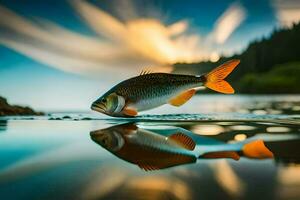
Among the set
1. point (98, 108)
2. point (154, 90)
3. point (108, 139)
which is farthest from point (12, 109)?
point (108, 139)

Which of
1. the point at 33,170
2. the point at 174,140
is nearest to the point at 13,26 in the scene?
the point at 174,140

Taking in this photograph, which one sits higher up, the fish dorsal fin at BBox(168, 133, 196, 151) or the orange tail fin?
the orange tail fin

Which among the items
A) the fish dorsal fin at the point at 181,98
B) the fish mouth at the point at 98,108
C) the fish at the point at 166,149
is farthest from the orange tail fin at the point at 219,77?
the fish mouth at the point at 98,108

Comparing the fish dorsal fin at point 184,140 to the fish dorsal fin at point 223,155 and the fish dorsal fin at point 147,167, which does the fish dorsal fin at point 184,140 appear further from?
the fish dorsal fin at point 147,167

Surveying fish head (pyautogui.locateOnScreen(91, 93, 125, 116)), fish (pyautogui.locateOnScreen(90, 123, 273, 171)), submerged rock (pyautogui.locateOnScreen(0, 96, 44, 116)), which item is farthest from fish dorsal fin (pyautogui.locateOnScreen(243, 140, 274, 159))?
submerged rock (pyautogui.locateOnScreen(0, 96, 44, 116))

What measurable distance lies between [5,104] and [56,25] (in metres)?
0.68

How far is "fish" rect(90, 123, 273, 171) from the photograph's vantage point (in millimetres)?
1232

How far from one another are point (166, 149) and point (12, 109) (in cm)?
182

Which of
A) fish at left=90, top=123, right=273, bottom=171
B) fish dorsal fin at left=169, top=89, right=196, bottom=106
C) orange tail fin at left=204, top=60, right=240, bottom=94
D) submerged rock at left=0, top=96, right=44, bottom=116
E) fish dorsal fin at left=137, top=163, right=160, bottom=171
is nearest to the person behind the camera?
fish dorsal fin at left=137, top=163, right=160, bottom=171

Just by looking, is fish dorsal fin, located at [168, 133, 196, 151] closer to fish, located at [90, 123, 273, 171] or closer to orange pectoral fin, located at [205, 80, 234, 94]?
fish, located at [90, 123, 273, 171]

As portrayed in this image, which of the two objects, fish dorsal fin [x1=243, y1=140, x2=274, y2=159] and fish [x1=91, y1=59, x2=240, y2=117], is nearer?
fish dorsal fin [x1=243, y1=140, x2=274, y2=159]

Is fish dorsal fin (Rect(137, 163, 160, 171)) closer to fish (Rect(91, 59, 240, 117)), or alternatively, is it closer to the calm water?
the calm water

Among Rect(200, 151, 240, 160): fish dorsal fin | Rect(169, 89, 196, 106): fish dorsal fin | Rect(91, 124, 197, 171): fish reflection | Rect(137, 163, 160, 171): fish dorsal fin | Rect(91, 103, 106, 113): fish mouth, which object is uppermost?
Rect(169, 89, 196, 106): fish dorsal fin

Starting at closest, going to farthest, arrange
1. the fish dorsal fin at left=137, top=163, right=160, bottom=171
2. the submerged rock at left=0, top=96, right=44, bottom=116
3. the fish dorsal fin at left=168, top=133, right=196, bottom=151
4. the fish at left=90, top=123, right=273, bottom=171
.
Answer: the fish dorsal fin at left=137, top=163, right=160, bottom=171, the fish at left=90, top=123, right=273, bottom=171, the fish dorsal fin at left=168, top=133, right=196, bottom=151, the submerged rock at left=0, top=96, right=44, bottom=116
